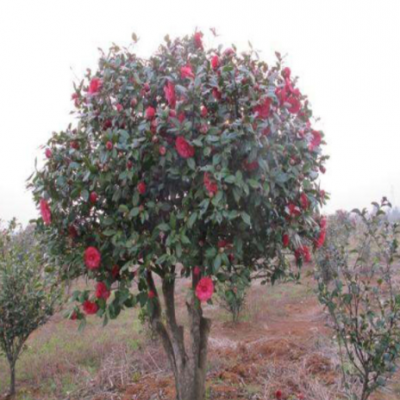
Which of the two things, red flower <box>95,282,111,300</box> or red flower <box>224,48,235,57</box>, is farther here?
red flower <box>224,48,235,57</box>

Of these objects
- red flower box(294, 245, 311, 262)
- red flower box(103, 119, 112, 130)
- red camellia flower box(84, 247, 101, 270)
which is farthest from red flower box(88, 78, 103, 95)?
red flower box(294, 245, 311, 262)

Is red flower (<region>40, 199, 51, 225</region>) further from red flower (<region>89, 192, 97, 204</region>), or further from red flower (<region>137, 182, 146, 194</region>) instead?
red flower (<region>137, 182, 146, 194</region>)

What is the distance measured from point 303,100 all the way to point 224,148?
897 mm

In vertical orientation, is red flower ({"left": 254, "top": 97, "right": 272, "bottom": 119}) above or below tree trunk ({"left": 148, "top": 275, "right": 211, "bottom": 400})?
above

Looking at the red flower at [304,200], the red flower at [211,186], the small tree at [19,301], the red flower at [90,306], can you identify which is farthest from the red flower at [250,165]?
the small tree at [19,301]

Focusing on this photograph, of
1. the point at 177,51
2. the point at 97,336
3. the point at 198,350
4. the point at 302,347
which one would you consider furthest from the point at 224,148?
the point at 97,336

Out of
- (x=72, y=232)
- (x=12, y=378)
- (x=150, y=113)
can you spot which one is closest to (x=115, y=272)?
(x=72, y=232)

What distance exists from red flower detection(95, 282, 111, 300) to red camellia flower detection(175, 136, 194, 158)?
35.5 inches

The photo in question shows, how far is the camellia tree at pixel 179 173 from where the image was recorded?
2.24 metres

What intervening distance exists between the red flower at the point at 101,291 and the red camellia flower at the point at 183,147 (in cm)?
90

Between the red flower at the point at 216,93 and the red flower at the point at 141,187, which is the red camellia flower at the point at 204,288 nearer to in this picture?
the red flower at the point at 141,187

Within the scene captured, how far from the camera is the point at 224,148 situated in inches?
87.1

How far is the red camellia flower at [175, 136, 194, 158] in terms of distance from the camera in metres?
2.23

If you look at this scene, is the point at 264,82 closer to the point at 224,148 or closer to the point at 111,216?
the point at 224,148
